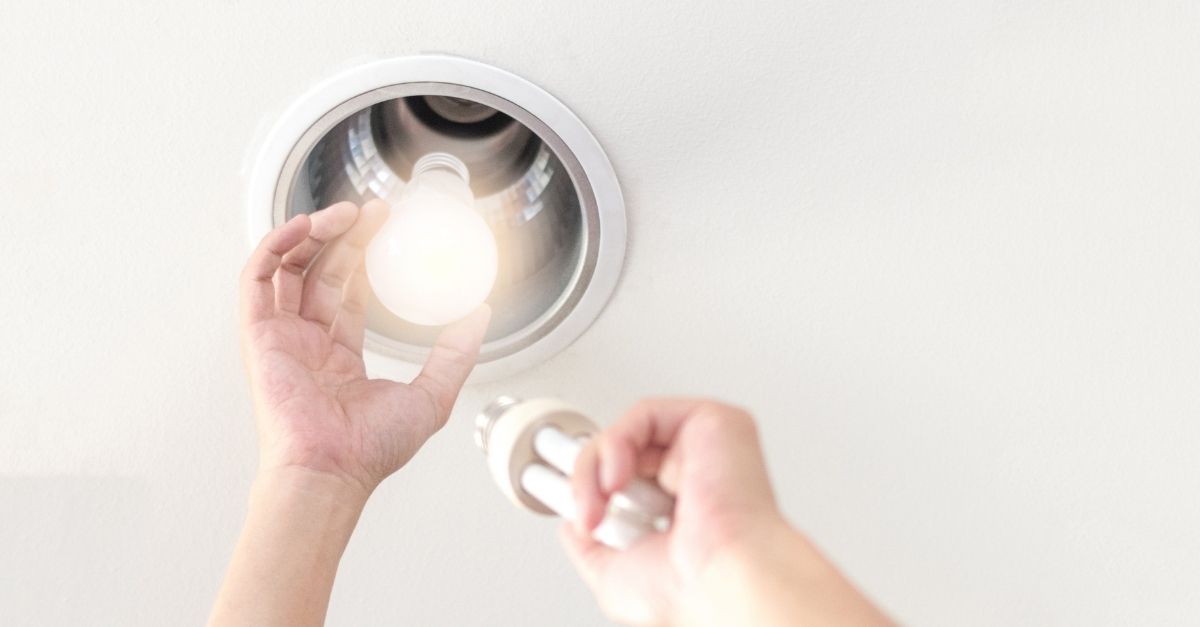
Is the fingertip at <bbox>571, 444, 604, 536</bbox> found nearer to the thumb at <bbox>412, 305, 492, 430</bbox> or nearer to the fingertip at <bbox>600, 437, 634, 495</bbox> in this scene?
the fingertip at <bbox>600, 437, 634, 495</bbox>

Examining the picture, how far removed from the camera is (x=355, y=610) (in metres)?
0.78

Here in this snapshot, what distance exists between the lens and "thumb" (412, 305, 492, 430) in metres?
0.64

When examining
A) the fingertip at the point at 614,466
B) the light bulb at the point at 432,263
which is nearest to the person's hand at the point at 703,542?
the fingertip at the point at 614,466

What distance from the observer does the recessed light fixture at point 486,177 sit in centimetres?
61

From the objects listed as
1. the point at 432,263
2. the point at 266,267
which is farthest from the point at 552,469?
the point at 266,267

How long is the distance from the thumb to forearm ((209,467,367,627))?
0.26 ft

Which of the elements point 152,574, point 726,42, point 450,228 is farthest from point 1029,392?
point 152,574

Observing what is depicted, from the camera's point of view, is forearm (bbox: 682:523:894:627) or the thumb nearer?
forearm (bbox: 682:523:894:627)

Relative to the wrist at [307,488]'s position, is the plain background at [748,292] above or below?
above

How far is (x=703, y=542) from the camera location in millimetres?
343

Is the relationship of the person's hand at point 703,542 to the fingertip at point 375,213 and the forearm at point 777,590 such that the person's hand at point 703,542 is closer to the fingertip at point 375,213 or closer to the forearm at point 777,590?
the forearm at point 777,590

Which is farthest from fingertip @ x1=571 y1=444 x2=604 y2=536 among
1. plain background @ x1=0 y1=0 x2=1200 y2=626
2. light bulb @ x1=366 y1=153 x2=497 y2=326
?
plain background @ x1=0 y1=0 x2=1200 y2=626

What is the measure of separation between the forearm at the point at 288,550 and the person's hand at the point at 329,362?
11 millimetres

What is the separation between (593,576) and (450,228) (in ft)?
0.77
